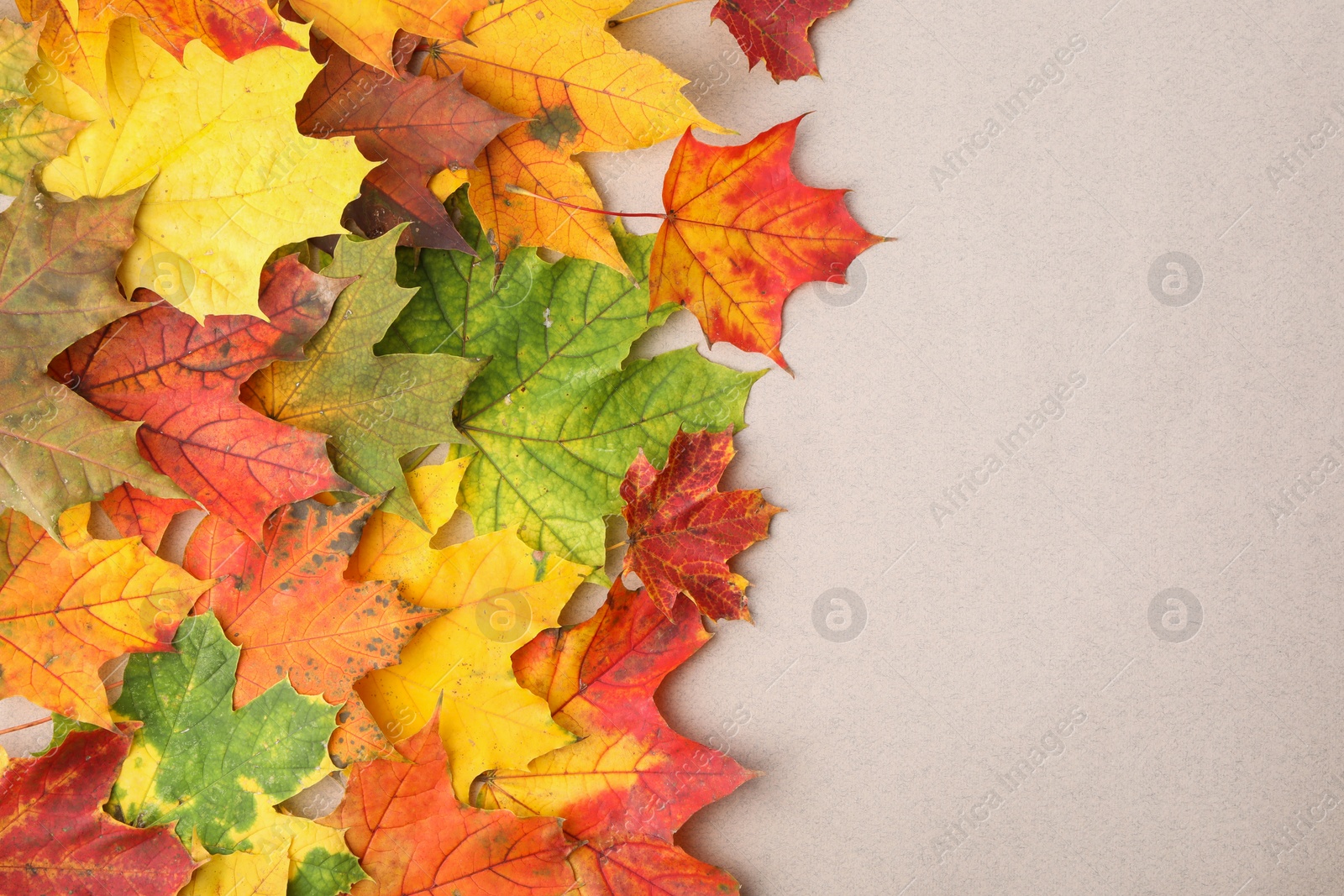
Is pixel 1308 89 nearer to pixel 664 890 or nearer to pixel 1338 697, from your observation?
pixel 1338 697

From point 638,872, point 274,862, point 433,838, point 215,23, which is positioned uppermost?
point 215,23

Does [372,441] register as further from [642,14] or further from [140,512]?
[642,14]

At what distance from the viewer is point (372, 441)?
3.50 feet

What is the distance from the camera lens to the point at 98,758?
3.50 feet

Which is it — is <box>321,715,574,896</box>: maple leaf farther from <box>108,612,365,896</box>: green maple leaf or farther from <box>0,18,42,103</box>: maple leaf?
<box>0,18,42,103</box>: maple leaf

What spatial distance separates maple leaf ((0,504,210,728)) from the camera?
1.05 meters

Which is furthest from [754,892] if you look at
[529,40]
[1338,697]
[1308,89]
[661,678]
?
[1308,89]

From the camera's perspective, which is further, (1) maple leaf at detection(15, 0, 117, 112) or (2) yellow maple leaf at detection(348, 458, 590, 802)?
(2) yellow maple leaf at detection(348, 458, 590, 802)

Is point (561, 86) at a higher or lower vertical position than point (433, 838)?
higher

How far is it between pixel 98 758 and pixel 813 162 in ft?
3.99

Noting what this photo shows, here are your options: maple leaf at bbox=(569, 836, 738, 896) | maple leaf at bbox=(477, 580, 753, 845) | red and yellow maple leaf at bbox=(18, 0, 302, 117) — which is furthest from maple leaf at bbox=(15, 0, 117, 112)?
maple leaf at bbox=(569, 836, 738, 896)

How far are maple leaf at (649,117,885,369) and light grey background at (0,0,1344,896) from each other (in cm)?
5

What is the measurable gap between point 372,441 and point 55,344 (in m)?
0.37

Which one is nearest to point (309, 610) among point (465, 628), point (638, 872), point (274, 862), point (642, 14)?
point (465, 628)
